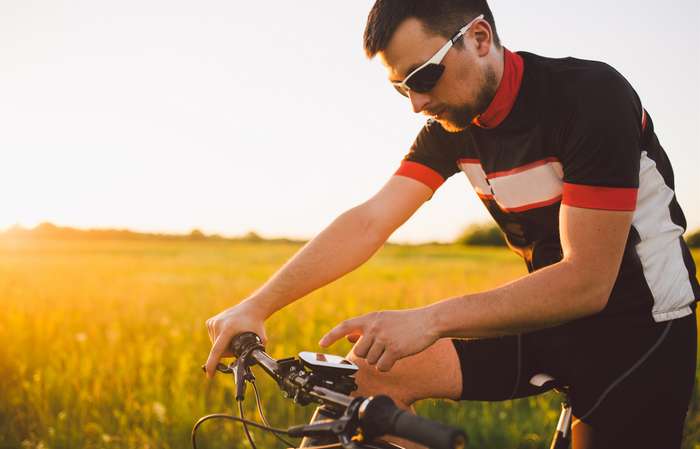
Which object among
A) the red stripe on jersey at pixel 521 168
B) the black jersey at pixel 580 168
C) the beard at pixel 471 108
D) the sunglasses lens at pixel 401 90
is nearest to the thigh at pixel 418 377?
the black jersey at pixel 580 168

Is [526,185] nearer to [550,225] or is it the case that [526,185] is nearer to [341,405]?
[550,225]

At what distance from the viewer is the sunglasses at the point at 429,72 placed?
98.3 inches

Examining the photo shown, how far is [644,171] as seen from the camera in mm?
2385

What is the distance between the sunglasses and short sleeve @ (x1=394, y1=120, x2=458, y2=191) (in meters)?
0.39

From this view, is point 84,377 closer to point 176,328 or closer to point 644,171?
point 176,328

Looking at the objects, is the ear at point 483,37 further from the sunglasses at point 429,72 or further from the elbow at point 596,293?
the elbow at point 596,293

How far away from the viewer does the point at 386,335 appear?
1.88 meters

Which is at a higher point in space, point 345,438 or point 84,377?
point 345,438

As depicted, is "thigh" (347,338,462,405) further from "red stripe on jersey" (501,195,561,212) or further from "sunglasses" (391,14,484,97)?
"sunglasses" (391,14,484,97)

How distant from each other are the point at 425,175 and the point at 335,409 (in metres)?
1.34

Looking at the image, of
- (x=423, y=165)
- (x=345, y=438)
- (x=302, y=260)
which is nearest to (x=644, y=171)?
(x=423, y=165)

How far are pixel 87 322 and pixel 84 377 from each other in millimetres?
1809

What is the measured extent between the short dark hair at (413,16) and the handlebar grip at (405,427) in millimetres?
1479

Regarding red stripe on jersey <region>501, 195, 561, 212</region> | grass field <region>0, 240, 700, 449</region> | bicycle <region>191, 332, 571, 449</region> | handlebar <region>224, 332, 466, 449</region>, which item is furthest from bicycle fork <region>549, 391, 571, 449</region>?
grass field <region>0, 240, 700, 449</region>
